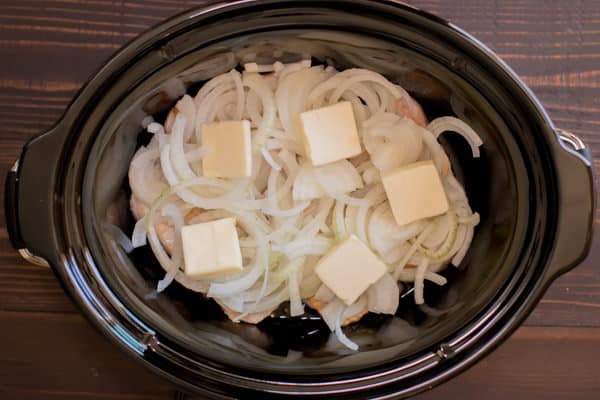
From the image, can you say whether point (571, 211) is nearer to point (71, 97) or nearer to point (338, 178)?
point (338, 178)

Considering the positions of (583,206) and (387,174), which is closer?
(583,206)

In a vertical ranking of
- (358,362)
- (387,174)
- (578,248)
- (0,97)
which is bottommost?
(358,362)

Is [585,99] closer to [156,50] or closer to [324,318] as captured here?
[324,318]

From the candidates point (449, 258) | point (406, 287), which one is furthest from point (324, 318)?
point (449, 258)

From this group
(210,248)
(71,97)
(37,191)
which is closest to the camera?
(37,191)

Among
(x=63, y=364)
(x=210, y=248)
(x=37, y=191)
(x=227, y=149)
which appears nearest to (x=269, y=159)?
(x=227, y=149)

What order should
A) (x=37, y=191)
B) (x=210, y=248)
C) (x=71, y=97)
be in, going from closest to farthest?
1. (x=37, y=191)
2. (x=210, y=248)
3. (x=71, y=97)

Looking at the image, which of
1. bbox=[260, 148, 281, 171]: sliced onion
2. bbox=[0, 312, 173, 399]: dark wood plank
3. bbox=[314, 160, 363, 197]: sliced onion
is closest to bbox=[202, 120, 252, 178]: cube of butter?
bbox=[260, 148, 281, 171]: sliced onion
